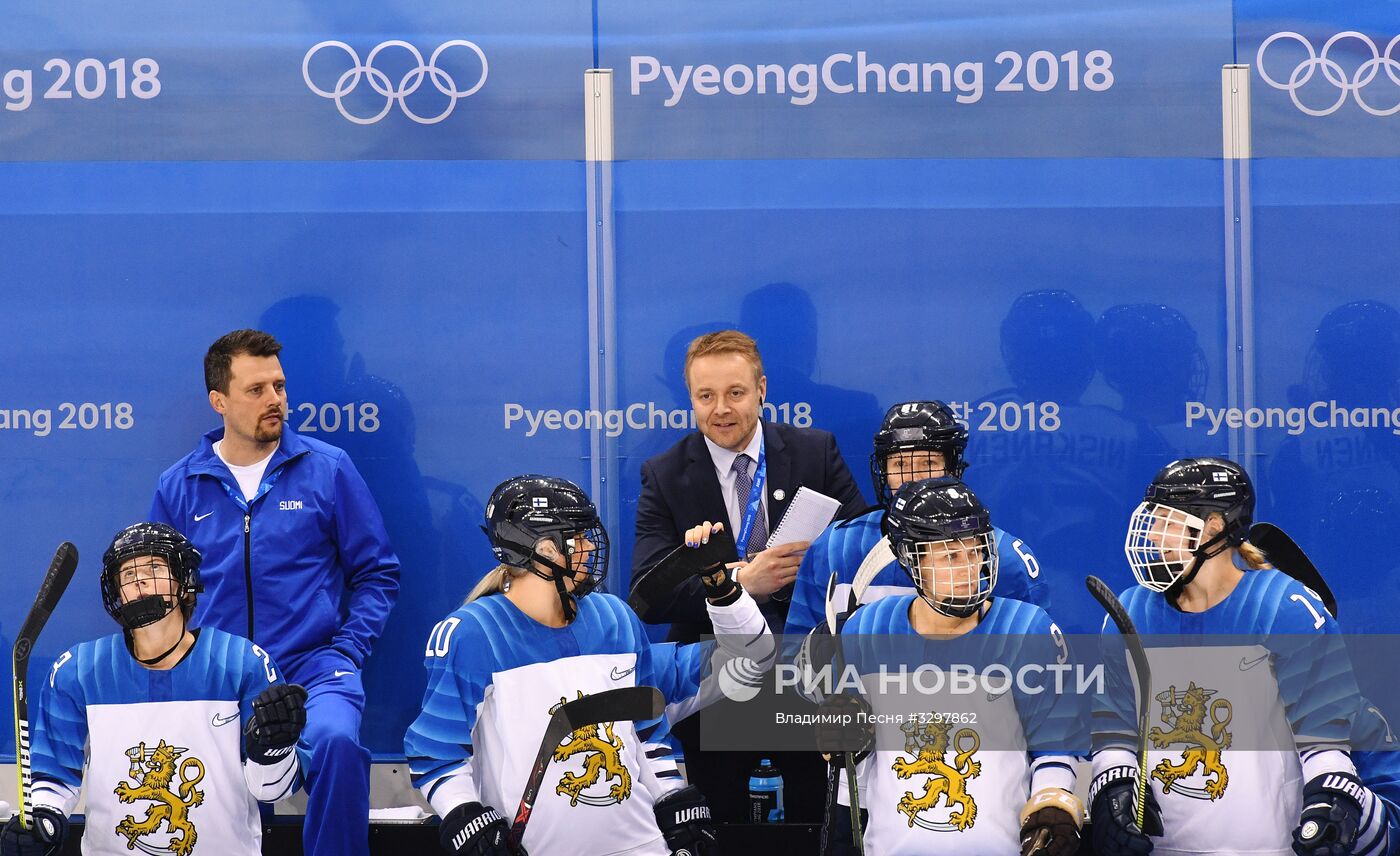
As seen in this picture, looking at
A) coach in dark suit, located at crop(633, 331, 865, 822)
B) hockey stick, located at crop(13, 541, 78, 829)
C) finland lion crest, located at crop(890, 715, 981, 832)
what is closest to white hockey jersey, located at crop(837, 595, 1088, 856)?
finland lion crest, located at crop(890, 715, 981, 832)

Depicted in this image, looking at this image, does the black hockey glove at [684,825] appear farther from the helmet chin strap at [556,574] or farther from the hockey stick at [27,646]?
the hockey stick at [27,646]

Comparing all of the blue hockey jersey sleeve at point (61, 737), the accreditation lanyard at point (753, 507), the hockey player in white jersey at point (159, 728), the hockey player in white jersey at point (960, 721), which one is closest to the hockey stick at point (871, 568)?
the hockey player in white jersey at point (960, 721)

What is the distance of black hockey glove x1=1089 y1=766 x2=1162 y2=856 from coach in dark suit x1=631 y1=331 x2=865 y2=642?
4.75 ft

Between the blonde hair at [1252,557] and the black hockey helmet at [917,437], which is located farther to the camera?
the black hockey helmet at [917,437]

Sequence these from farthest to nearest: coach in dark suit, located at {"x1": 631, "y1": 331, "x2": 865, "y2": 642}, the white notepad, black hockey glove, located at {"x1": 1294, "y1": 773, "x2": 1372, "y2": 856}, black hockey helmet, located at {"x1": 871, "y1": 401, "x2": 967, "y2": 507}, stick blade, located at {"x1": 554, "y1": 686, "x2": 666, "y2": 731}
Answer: coach in dark suit, located at {"x1": 631, "y1": 331, "x2": 865, "y2": 642}, the white notepad, black hockey helmet, located at {"x1": 871, "y1": 401, "x2": 967, "y2": 507}, stick blade, located at {"x1": 554, "y1": 686, "x2": 666, "y2": 731}, black hockey glove, located at {"x1": 1294, "y1": 773, "x2": 1372, "y2": 856}

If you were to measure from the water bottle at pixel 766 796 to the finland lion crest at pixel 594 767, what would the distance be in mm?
1148

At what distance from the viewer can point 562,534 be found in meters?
4.14

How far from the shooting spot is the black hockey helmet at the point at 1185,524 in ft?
13.3

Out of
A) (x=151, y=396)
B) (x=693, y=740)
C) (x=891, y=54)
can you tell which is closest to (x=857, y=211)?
(x=891, y=54)

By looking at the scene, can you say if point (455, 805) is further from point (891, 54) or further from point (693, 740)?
point (891, 54)

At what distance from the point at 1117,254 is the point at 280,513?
3.26 meters

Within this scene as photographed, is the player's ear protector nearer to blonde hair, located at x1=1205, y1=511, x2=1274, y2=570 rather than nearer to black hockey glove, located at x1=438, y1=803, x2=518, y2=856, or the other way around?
black hockey glove, located at x1=438, y1=803, x2=518, y2=856

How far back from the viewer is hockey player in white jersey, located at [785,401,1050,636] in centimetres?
456

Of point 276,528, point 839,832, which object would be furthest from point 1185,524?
point 276,528
